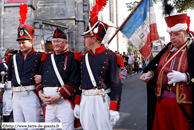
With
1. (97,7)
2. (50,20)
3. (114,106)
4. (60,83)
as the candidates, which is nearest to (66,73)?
(60,83)

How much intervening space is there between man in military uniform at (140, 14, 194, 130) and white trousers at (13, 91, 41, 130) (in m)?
2.02

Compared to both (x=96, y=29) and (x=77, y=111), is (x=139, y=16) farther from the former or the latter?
(x=77, y=111)

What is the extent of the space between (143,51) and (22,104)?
2.33 metres

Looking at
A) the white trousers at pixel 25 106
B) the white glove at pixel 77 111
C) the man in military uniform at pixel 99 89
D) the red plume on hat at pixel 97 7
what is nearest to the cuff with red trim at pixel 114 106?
the man in military uniform at pixel 99 89

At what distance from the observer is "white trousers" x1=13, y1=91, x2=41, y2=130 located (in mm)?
4047

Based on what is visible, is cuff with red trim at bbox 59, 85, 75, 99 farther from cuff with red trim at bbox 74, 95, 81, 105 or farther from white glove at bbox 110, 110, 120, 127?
white glove at bbox 110, 110, 120, 127

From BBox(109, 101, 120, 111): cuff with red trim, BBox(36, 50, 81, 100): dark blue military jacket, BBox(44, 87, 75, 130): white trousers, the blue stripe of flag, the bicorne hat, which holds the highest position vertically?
the blue stripe of flag

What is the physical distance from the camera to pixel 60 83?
3.71m

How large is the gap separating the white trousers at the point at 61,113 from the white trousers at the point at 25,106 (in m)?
0.47

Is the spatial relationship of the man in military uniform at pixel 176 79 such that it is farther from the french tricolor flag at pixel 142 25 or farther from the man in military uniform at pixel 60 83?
the man in military uniform at pixel 60 83

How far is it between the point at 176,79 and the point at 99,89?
110 centimetres

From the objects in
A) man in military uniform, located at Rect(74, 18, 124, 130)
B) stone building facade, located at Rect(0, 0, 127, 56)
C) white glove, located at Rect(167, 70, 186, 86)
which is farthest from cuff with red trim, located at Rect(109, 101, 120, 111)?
stone building facade, located at Rect(0, 0, 127, 56)

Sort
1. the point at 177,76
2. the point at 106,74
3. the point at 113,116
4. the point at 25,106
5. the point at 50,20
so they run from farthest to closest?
1. the point at 50,20
2. the point at 25,106
3. the point at 106,74
4. the point at 113,116
5. the point at 177,76

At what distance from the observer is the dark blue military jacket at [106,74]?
135 inches
